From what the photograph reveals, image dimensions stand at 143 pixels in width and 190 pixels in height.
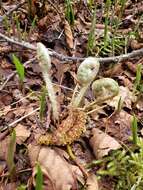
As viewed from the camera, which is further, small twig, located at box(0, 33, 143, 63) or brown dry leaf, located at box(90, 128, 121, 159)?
small twig, located at box(0, 33, 143, 63)

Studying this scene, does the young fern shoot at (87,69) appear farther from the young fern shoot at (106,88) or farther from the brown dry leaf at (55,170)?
the brown dry leaf at (55,170)

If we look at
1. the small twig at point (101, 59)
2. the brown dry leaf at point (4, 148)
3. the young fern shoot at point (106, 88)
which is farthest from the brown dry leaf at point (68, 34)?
the brown dry leaf at point (4, 148)

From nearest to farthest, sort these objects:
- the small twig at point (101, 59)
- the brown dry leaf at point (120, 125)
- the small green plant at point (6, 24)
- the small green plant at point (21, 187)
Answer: the small green plant at point (21, 187) → the brown dry leaf at point (120, 125) → the small twig at point (101, 59) → the small green plant at point (6, 24)

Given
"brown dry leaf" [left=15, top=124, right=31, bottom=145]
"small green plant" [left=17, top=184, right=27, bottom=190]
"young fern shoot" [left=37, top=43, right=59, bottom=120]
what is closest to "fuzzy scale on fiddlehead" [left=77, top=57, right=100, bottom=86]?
"young fern shoot" [left=37, top=43, right=59, bottom=120]

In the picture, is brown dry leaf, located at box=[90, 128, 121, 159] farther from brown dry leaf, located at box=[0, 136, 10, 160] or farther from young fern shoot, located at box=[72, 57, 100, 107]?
brown dry leaf, located at box=[0, 136, 10, 160]

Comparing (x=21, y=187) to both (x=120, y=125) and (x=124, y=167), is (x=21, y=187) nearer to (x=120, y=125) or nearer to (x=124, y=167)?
(x=124, y=167)

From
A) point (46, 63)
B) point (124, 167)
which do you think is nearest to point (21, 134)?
point (46, 63)

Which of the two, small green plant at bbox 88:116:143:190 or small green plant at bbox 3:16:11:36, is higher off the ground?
small green plant at bbox 3:16:11:36

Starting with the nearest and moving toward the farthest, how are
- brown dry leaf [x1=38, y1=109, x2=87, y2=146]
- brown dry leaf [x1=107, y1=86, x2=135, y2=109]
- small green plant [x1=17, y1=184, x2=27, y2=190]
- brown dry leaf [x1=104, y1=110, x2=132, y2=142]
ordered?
small green plant [x1=17, y1=184, x2=27, y2=190] → brown dry leaf [x1=38, y1=109, x2=87, y2=146] → brown dry leaf [x1=104, y1=110, x2=132, y2=142] → brown dry leaf [x1=107, y1=86, x2=135, y2=109]

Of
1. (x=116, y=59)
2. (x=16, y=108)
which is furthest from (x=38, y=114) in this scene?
(x=116, y=59)
